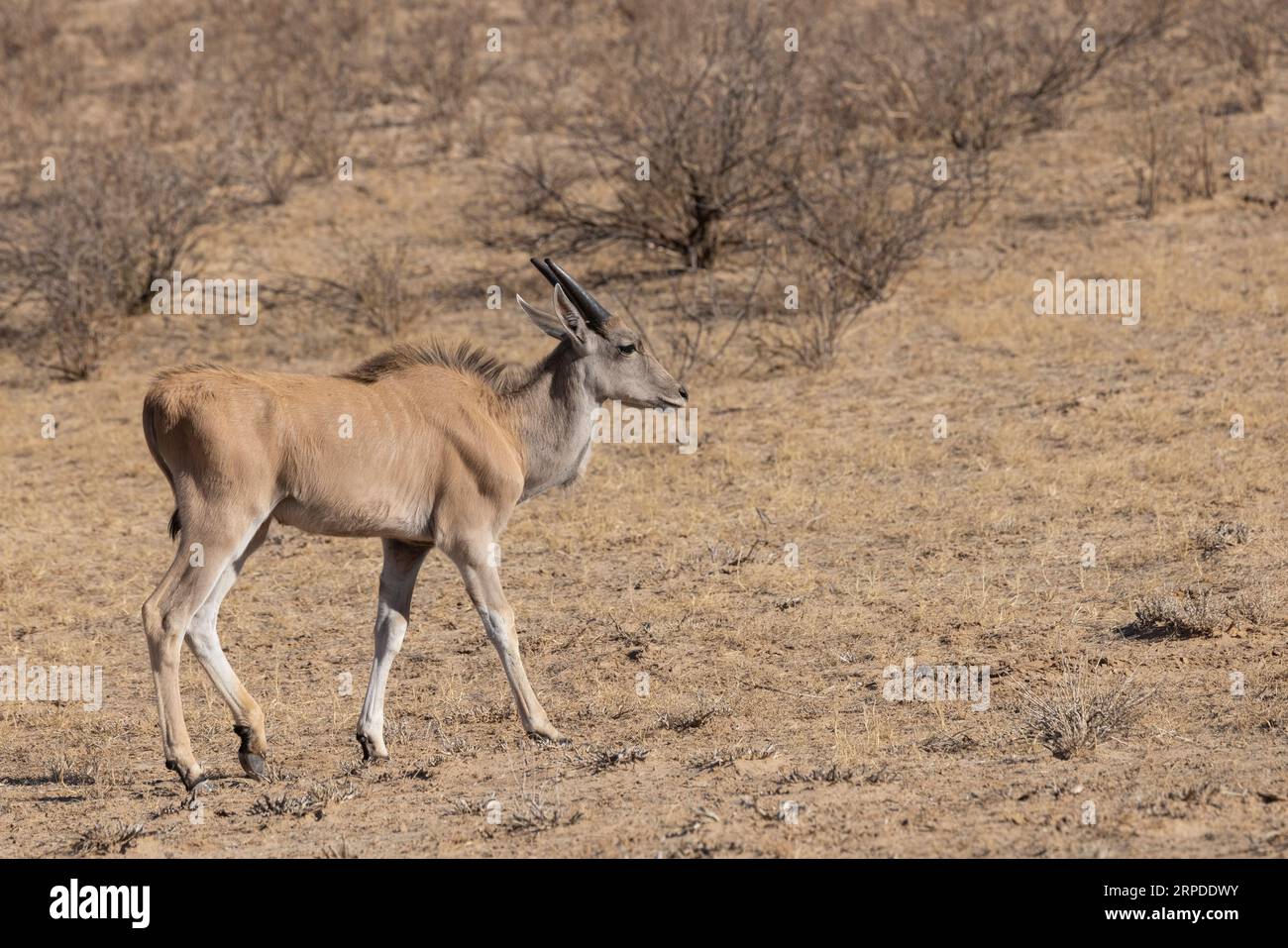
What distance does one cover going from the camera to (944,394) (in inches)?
537

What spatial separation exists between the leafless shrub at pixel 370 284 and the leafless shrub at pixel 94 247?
133cm

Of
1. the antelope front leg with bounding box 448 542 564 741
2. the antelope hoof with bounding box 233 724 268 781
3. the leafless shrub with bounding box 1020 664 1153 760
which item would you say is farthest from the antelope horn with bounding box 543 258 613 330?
the leafless shrub with bounding box 1020 664 1153 760

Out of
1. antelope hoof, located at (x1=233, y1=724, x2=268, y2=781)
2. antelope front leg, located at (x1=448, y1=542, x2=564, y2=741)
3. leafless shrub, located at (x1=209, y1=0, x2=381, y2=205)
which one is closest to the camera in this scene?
antelope hoof, located at (x1=233, y1=724, x2=268, y2=781)

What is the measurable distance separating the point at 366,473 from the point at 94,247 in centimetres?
976

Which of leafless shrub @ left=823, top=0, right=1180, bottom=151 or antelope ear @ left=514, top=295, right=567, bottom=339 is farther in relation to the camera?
leafless shrub @ left=823, top=0, right=1180, bottom=151

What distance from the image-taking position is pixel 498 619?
298 inches

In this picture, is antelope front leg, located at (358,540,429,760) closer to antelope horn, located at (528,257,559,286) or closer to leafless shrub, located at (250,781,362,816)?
leafless shrub, located at (250,781,362,816)

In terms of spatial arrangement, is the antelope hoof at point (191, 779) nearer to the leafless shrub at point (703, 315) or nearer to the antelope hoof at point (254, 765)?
the antelope hoof at point (254, 765)

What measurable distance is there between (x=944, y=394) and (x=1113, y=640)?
5.21 meters

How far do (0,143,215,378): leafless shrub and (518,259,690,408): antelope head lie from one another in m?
8.56

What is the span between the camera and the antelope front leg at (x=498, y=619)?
758 centimetres

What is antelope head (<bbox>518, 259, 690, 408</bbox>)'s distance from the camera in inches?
334
